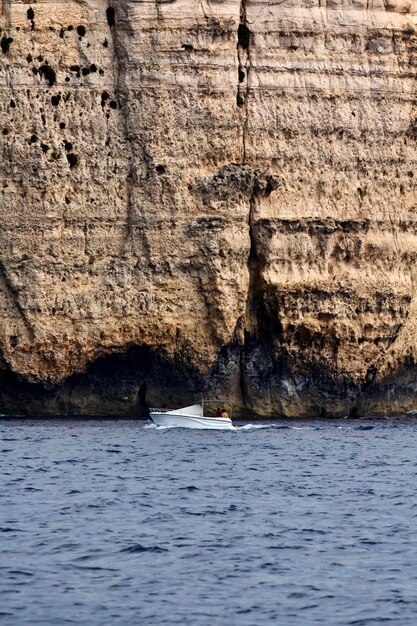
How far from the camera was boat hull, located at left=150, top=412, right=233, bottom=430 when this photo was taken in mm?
53500

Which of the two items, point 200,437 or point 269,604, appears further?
point 200,437

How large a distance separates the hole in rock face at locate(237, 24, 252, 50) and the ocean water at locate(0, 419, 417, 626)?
16.4m

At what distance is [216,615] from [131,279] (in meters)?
32.6

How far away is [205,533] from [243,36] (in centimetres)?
3081

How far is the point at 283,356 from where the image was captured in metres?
57.0

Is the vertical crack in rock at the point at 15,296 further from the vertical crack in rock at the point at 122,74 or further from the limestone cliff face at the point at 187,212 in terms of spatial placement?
the vertical crack in rock at the point at 122,74

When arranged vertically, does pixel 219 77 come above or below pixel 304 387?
above

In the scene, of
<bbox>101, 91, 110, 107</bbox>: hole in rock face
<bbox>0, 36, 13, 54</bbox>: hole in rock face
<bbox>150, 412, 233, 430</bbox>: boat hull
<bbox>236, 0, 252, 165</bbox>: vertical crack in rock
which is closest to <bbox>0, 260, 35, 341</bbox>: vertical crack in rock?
<bbox>150, 412, 233, 430</bbox>: boat hull

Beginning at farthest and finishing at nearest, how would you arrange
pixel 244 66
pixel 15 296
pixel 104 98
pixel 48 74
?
pixel 244 66 → pixel 104 98 → pixel 48 74 → pixel 15 296

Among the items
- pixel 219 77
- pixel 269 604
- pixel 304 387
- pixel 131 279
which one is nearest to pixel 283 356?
pixel 304 387

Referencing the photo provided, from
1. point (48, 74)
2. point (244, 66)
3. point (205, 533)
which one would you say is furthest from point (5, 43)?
point (205, 533)

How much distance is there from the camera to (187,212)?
57.1 meters

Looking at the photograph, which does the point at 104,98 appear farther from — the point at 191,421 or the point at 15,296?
the point at 191,421

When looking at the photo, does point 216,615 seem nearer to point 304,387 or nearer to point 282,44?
A: point 304,387
